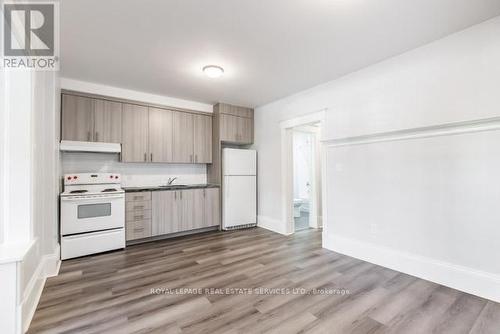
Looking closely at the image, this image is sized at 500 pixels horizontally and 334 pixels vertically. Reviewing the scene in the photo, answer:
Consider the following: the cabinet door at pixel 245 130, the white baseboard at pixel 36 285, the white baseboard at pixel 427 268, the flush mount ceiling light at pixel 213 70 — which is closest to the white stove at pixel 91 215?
the white baseboard at pixel 36 285

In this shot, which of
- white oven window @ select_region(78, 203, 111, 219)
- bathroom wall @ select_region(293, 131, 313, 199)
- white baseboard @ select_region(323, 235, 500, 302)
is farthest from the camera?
bathroom wall @ select_region(293, 131, 313, 199)

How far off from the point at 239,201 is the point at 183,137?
5.60 ft

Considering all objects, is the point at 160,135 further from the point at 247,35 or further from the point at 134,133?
the point at 247,35

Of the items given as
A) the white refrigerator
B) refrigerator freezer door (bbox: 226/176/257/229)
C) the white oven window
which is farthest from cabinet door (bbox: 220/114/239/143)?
the white oven window

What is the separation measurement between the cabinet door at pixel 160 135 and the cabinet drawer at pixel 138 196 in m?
0.66

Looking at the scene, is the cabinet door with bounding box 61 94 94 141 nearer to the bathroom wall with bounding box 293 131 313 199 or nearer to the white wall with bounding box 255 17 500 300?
the white wall with bounding box 255 17 500 300

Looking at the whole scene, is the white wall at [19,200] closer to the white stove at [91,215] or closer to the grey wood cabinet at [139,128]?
the white stove at [91,215]

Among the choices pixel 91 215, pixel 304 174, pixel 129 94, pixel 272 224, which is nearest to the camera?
pixel 91 215

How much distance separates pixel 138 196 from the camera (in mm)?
3721

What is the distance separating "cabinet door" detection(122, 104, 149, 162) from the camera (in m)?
3.86

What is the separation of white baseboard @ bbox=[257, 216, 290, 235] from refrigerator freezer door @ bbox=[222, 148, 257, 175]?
1.01 m

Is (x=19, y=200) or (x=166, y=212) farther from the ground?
(x=19, y=200)

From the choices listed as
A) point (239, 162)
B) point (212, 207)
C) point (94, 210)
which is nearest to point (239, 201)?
point (212, 207)

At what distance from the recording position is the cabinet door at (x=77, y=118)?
11.2 feet
